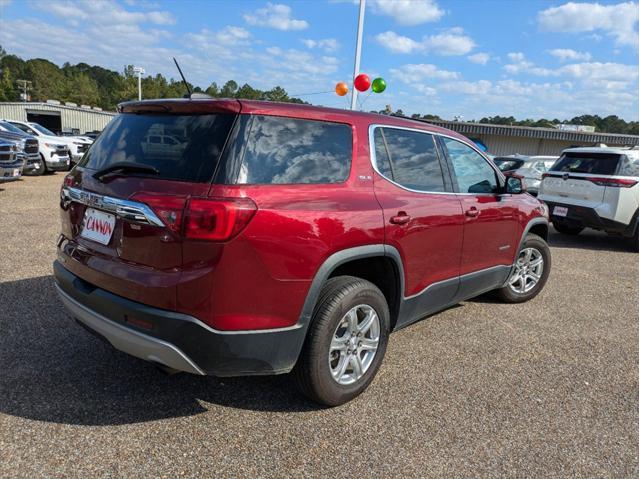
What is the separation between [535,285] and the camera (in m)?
5.22

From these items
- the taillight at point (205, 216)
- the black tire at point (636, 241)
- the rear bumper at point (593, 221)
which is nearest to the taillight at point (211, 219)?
the taillight at point (205, 216)

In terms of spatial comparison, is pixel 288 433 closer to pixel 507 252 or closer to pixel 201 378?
pixel 201 378

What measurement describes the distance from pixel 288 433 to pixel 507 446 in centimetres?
124

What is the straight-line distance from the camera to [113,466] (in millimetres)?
2311

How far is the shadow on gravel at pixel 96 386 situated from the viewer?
2744 millimetres

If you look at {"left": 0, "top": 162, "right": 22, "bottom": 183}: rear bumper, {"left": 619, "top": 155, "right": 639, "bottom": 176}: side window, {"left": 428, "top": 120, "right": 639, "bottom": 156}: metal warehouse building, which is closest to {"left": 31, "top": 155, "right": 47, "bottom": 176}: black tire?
{"left": 0, "top": 162, "right": 22, "bottom": 183}: rear bumper

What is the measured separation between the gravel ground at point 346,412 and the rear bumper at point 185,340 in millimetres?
459

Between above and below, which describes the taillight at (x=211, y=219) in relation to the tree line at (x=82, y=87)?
below

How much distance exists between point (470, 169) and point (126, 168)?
278 cm

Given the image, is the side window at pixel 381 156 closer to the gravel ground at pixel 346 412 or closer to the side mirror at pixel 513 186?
the gravel ground at pixel 346 412

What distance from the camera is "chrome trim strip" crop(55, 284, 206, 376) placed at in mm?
2332

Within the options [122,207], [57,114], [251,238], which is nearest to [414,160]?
[251,238]

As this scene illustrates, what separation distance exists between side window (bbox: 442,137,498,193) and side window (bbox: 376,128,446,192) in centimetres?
26

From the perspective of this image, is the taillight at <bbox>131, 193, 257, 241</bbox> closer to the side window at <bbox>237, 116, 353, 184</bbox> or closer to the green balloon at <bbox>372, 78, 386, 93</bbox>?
the side window at <bbox>237, 116, 353, 184</bbox>
